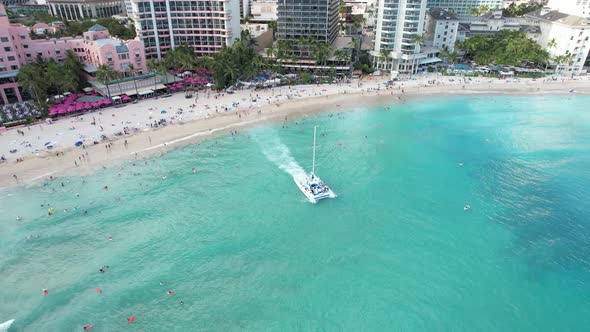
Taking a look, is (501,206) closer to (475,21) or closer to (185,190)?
(185,190)

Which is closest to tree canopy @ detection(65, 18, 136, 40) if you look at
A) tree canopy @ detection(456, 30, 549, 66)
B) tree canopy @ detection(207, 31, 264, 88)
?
tree canopy @ detection(207, 31, 264, 88)

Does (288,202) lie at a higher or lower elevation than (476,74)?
lower

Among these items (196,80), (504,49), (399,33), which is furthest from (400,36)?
(196,80)

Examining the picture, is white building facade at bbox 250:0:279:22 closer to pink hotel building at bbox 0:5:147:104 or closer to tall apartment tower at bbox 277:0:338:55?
tall apartment tower at bbox 277:0:338:55

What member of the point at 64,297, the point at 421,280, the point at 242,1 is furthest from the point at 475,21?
the point at 64,297

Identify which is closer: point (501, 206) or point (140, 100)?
point (501, 206)

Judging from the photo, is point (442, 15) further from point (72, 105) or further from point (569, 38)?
point (72, 105)
